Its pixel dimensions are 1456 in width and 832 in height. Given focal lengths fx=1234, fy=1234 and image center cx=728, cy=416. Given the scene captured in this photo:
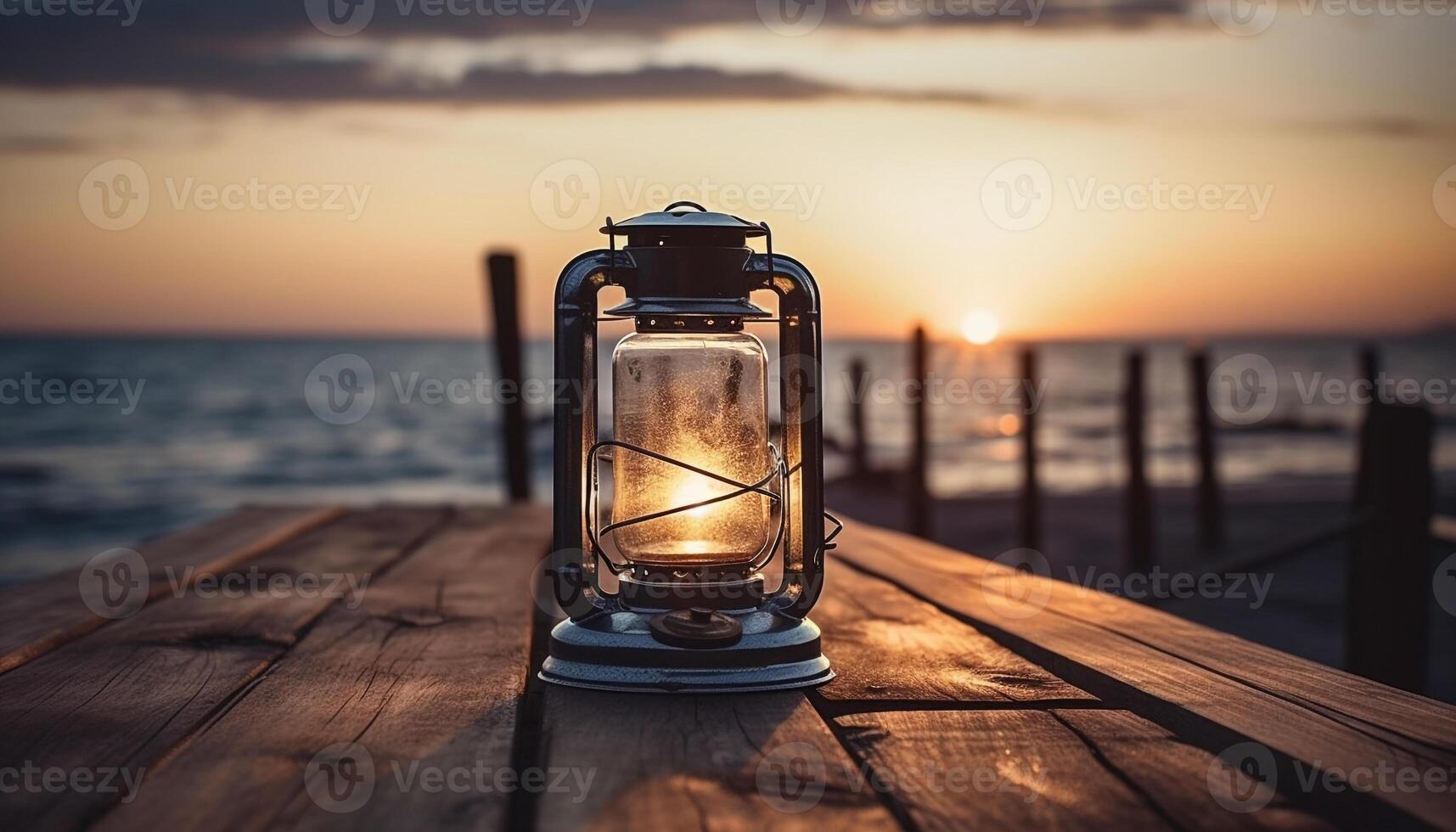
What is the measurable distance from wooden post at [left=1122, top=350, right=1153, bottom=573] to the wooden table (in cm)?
899

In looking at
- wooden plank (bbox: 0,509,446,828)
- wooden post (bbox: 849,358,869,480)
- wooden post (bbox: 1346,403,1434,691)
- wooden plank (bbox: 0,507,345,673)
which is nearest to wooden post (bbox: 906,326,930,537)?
wooden post (bbox: 849,358,869,480)

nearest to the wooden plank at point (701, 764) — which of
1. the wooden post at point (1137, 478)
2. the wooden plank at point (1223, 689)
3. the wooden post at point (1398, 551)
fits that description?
the wooden plank at point (1223, 689)

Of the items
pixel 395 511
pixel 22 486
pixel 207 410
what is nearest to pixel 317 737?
pixel 395 511

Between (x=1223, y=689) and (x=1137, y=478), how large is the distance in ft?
31.7

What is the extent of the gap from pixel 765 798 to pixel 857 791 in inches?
3.9

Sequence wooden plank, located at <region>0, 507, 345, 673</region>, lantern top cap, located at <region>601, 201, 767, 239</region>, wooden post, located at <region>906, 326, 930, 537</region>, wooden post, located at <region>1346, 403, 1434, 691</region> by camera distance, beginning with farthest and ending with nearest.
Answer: wooden post, located at <region>906, 326, 930, 537</region>
wooden post, located at <region>1346, 403, 1434, 691</region>
wooden plank, located at <region>0, 507, 345, 673</region>
lantern top cap, located at <region>601, 201, 767, 239</region>

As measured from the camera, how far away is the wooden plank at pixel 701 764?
1.22m

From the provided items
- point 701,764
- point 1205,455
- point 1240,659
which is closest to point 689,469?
point 701,764

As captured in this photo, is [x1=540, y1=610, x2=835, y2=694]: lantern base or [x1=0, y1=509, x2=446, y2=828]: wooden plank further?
[x1=540, y1=610, x2=835, y2=694]: lantern base

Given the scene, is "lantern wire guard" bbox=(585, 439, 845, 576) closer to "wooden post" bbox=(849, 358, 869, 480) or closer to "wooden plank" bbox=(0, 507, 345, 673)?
"wooden plank" bbox=(0, 507, 345, 673)

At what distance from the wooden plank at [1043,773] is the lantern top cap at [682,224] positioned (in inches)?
27.9

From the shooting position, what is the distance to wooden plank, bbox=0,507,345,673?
206 centimetres

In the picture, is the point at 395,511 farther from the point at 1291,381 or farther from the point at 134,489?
the point at 1291,381

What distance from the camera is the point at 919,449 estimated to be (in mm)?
10602
